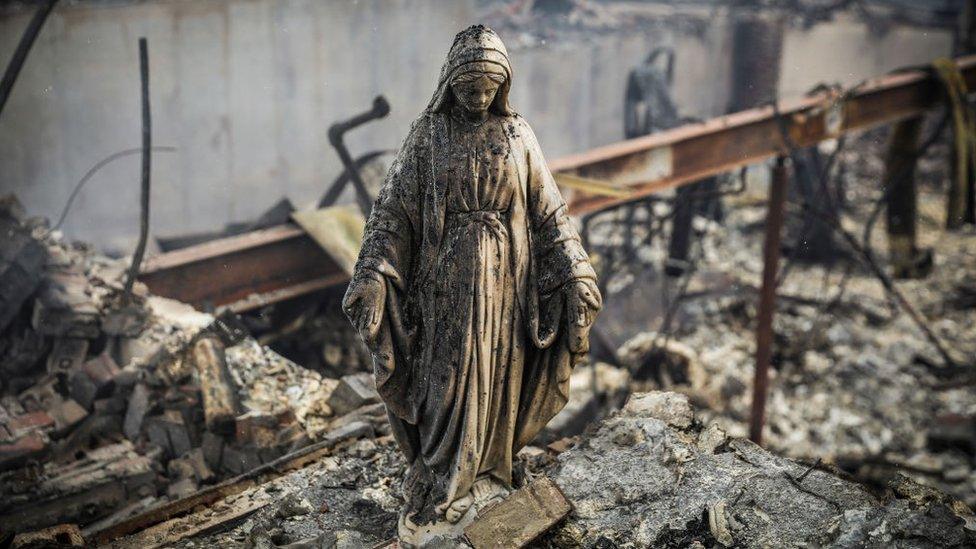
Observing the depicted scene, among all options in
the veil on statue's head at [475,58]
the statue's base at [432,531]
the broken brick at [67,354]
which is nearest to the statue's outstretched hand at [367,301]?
the veil on statue's head at [475,58]

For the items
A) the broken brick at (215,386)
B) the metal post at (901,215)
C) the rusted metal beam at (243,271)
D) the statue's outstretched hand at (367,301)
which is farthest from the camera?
the metal post at (901,215)

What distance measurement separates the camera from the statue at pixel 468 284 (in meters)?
3.66

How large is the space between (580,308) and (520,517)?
1011 mm

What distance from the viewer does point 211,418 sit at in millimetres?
5582

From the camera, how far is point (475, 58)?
349 centimetres

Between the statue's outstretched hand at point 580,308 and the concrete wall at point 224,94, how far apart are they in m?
8.04

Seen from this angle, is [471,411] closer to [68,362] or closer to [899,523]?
[899,523]

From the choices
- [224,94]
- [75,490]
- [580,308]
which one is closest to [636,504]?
[580,308]

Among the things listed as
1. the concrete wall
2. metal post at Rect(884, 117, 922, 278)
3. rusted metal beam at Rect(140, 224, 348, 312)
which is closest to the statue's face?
rusted metal beam at Rect(140, 224, 348, 312)

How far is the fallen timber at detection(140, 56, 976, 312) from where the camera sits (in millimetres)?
6809

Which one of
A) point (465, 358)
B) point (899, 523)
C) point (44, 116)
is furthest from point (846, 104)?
point (44, 116)

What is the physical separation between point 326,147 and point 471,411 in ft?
31.1

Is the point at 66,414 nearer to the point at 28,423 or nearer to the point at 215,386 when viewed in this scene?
the point at 28,423

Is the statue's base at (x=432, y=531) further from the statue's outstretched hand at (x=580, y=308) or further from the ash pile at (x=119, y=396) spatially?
the ash pile at (x=119, y=396)
